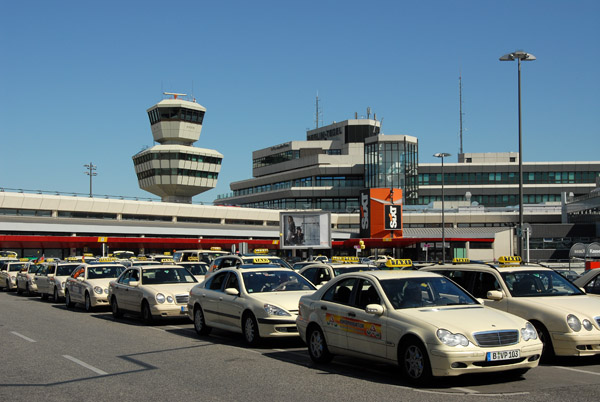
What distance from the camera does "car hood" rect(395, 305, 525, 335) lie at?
902 centimetres

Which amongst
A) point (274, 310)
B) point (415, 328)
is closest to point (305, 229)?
point (274, 310)

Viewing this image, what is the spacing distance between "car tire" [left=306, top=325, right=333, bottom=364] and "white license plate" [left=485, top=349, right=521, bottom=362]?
9.68ft

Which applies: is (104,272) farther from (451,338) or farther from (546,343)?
(451,338)

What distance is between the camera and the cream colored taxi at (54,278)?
26.5 m

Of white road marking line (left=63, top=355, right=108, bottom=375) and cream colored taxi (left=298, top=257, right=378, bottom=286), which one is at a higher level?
cream colored taxi (left=298, top=257, right=378, bottom=286)

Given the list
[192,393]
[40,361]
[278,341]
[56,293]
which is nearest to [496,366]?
[192,393]

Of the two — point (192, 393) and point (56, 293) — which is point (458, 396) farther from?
point (56, 293)

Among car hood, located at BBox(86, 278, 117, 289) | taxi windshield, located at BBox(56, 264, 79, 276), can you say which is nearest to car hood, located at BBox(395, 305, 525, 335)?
car hood, located at BBox(86, 278, 117, 289)

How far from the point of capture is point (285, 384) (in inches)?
371

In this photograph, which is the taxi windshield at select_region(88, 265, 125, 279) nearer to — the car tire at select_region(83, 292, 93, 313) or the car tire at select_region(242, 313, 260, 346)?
the car tire at select_region(83, 292, 93, 313)

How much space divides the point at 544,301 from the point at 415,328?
342 cm

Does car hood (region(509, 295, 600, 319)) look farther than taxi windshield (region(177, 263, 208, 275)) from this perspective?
No

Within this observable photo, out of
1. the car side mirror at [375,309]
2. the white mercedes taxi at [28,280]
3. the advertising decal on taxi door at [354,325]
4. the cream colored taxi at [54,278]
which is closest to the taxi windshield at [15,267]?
the white mercedes taxi at [28,280]

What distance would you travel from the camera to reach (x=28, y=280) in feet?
100
